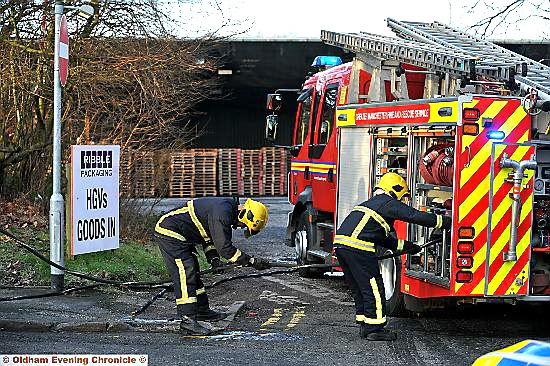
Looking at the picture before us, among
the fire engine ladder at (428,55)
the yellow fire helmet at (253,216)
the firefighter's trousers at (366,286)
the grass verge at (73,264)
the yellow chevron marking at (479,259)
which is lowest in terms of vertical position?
the grass verge at (73,264)

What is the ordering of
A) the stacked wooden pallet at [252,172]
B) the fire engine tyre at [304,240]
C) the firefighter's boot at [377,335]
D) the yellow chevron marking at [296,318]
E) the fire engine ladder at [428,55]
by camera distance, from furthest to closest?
the stacked wooden pallet at [252,172] → the fire engine tyre at [304,240] → the yellow chevron marking at [296,318] → the fire engine ladder at [428,55] → the firefighter's boot at [377,335]

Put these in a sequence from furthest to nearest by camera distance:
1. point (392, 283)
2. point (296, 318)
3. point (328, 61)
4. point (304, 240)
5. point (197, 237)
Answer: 1. point (328, 61)
2. point (304, 240)
3. point (296, 318)
4. point (392, 283)
5. point (197, 237)

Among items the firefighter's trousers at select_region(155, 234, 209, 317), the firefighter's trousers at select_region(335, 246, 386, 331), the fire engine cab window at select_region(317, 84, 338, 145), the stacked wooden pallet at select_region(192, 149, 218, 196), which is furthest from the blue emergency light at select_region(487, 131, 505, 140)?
the stacked wooden pallet at select_region(192, 149, 218, 196)

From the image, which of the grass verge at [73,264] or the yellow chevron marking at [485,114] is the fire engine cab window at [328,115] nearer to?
the grass verge at [73,264]

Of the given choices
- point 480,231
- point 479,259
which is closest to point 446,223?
point 480,231

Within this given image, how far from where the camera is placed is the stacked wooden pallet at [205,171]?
111ft

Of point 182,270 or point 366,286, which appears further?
point 182,270

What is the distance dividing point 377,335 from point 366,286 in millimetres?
465

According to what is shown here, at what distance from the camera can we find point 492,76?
31.1ft

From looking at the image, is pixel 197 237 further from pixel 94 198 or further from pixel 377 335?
pixel 94 198

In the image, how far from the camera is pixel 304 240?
1405cm

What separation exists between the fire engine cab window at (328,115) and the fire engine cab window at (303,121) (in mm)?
681

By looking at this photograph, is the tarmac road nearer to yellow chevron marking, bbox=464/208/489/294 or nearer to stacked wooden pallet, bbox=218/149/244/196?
yellow chevron marking, bbox=464/208/489/294

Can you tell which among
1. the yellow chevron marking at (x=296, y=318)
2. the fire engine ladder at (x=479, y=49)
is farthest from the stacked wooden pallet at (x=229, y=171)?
the yellow chevron marking at (x=296, y=318)
